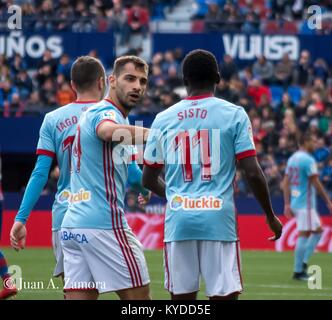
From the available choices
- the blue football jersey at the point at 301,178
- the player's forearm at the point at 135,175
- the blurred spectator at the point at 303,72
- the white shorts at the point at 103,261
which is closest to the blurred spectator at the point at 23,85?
the blurred spectator at the point at 303,72

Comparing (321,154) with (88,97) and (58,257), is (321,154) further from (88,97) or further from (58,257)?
(88,97)

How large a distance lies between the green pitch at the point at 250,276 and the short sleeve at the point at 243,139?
5.61 m

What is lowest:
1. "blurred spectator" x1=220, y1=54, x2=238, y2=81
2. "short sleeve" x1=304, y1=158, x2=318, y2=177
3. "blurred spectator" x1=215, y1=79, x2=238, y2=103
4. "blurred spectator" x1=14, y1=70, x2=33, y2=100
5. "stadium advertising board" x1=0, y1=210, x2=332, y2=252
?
"stadium advertising board" x1=0, y1=210, x2=332, y2=252

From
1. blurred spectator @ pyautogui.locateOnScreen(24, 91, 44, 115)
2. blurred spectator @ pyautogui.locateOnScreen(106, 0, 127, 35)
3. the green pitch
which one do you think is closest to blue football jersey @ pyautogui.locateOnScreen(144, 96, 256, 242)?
the green pitch

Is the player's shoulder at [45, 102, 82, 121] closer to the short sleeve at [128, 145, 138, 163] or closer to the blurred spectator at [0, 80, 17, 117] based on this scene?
the short sleeve at [128, 145, 138, 163]

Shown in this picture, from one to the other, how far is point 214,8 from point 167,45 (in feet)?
5.84

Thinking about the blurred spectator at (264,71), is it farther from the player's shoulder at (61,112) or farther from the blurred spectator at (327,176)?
the player's shoulder at (61,112)

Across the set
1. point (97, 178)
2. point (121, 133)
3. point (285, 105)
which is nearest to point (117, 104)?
point (121, 133)

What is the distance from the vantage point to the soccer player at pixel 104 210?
313 inches

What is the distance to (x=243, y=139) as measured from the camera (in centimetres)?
771

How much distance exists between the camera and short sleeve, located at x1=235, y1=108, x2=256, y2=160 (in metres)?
7.70

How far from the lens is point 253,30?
30.7m

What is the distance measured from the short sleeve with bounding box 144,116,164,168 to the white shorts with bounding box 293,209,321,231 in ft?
31.6

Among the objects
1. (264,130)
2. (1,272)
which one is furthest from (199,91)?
(264,130)
